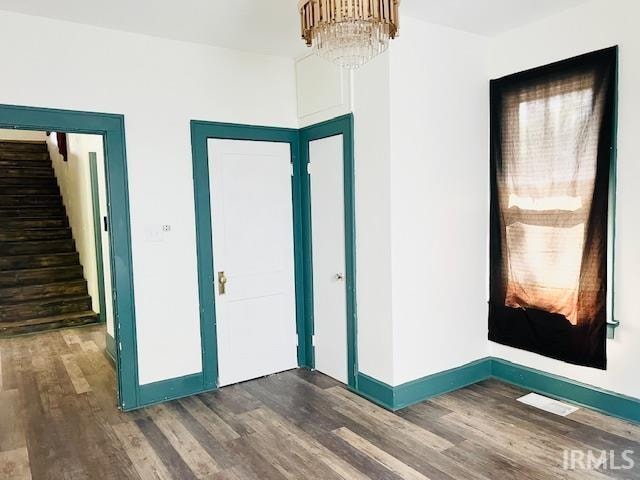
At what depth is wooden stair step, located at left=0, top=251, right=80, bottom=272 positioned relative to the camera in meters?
6.40

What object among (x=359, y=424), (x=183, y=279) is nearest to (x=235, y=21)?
(x=183, y=279)

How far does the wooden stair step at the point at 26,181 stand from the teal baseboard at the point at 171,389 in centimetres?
574

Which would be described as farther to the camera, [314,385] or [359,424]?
[314,385]

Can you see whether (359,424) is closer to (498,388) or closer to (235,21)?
(498,388)

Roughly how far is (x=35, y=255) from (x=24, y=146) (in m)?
2.91

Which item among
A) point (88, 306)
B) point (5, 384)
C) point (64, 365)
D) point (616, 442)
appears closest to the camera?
point (616, 442)

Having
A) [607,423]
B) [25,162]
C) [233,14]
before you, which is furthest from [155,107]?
[25,162]

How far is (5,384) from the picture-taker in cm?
399

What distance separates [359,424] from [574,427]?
1.33m

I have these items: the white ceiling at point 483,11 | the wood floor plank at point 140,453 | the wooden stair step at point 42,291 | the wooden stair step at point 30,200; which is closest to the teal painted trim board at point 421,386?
the wood floor plank at point 140,453

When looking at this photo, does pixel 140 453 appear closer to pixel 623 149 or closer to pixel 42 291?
pixel 623 149

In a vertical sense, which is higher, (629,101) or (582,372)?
(629,101)

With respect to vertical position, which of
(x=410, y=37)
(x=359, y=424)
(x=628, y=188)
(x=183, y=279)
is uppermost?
(x=410, y=37)

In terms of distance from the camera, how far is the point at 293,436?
297 cm
